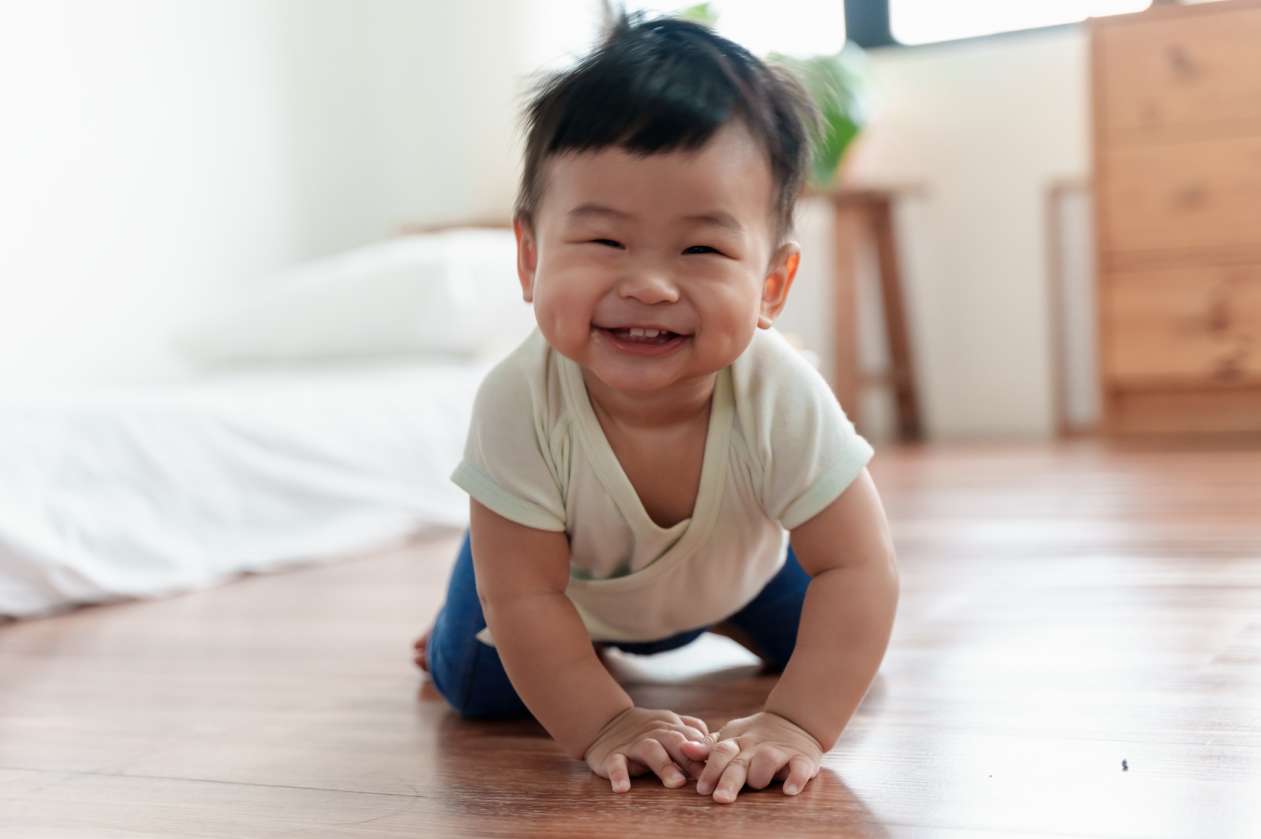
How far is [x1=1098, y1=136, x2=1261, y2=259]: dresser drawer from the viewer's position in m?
2.60

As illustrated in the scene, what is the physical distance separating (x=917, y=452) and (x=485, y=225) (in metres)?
1.09

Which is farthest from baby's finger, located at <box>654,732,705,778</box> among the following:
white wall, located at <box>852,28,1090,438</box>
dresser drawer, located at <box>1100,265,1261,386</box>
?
white wall, located at <box>852,28,1090,438</box>

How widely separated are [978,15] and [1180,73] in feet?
2.41

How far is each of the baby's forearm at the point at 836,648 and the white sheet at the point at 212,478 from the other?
0.98 m

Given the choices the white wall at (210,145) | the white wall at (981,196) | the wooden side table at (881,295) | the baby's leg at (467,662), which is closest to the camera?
the baby's leg at (467,662)

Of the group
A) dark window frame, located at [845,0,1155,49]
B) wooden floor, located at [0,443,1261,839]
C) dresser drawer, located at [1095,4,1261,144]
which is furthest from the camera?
dark window frame, located at [845,0,1155,49]

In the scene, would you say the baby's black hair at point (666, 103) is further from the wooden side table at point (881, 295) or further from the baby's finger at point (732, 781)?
the wooden side table at point (881, 295)

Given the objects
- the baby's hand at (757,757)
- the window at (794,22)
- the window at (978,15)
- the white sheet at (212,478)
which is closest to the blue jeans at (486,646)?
the baby's hand at (757,757)

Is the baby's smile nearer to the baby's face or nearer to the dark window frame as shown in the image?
the baby's face

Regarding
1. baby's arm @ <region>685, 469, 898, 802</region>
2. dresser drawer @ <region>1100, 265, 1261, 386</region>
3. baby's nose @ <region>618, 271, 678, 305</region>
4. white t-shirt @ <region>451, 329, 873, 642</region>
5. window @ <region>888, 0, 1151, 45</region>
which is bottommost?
dresser drawer @ <region>1100, 265, 1261, 386</region>

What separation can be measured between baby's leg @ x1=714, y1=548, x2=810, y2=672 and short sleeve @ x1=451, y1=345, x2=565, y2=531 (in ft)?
0.77

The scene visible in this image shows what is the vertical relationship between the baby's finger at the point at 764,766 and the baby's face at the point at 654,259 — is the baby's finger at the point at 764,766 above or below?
below

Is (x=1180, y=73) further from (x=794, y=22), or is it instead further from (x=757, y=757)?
(x=757, y=757)

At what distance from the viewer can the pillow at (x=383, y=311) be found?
2.23 metres
